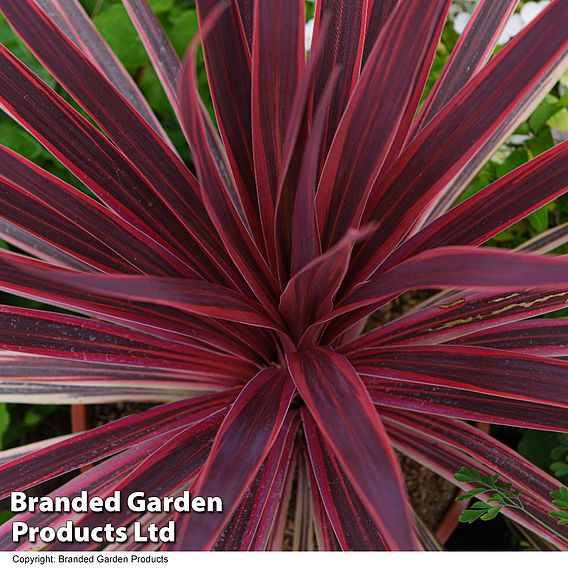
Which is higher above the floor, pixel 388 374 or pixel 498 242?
pixel 498 242

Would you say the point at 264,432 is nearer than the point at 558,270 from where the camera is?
No

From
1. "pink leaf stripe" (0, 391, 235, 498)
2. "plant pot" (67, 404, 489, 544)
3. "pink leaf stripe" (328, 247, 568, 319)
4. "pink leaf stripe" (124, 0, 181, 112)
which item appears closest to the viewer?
"pink leaf stripe" (328, 247, 568, 319)

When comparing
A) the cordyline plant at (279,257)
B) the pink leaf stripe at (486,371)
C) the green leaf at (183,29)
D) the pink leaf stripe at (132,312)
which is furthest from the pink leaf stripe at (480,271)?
the green leaf at (183,29)

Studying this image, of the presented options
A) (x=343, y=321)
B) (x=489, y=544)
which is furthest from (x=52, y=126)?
(x=489, y=544)

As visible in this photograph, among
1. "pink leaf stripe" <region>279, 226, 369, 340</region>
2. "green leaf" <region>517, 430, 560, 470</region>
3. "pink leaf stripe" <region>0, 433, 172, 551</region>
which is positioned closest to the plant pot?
"green leaf" <region>517, 430, 560, 470</region>

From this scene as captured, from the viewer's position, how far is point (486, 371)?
0.56m

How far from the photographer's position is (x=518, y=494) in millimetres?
646

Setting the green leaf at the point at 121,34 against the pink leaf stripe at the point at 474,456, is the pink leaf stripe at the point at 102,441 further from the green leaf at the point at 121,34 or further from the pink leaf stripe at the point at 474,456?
the green leaf at the point at 121,34

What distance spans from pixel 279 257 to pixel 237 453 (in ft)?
0.65

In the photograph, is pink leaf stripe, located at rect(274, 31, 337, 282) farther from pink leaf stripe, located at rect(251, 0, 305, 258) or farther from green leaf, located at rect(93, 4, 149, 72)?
green leaf, located at rect(93, 4, 149, 72)

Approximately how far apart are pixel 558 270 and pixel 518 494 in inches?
13.8

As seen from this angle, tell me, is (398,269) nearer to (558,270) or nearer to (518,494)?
(558,270)

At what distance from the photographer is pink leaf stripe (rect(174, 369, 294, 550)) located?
429 millimetres

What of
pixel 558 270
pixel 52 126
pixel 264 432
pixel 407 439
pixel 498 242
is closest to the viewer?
pixel 558 270
